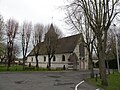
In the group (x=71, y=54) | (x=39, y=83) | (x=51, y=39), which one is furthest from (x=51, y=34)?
(x=39, y=83)

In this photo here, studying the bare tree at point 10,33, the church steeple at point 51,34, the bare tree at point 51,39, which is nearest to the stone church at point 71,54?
the church steeple at point 51,34

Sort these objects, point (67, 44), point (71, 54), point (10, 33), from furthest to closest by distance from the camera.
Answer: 1. point (67, 44)
2. point (71, 54)
3. point (10, 33)

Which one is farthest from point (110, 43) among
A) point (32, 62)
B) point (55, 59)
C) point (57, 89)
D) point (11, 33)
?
point (57, 89)

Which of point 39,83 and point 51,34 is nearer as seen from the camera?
point 39,83

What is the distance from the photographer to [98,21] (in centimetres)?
1886

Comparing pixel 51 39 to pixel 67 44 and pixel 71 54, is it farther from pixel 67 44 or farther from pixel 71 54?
pixel 67 44

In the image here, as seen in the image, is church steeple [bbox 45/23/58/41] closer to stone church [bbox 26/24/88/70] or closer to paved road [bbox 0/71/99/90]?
stone church [bbox 26/24/88/70]

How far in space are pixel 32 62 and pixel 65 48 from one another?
832 inches

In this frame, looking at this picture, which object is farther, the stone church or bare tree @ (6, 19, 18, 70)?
the stone church

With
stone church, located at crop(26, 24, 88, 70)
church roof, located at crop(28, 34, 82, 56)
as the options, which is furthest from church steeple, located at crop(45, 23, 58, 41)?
church roof, located at crop(28, 34, 82, 56)

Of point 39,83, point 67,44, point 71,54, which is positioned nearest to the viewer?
point 39,83

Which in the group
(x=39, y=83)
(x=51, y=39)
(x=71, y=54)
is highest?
(x=51, y=39)

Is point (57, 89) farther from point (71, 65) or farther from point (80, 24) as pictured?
point (71, 65)

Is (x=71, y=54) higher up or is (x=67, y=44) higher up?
(x=67, y=44)
